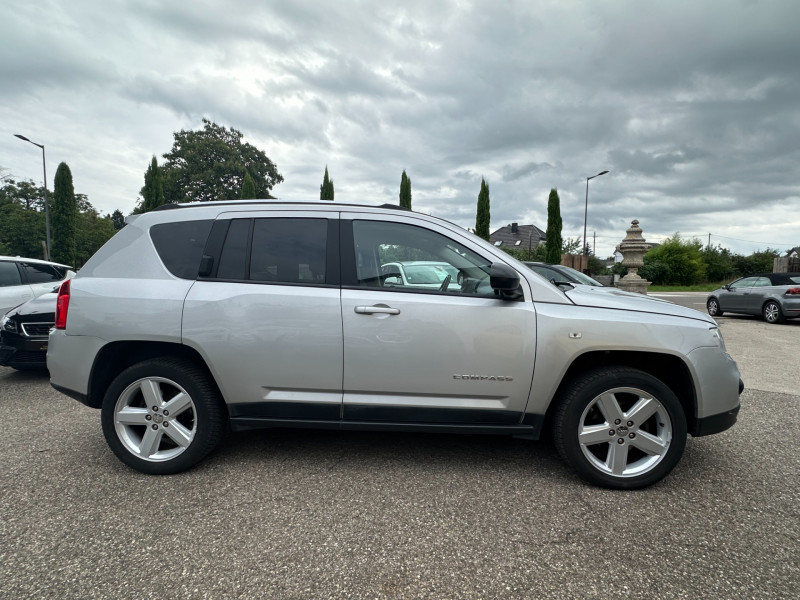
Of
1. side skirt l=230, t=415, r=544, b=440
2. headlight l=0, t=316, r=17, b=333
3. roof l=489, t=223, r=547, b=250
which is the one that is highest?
roof l=489, t=223, r=547, b=250

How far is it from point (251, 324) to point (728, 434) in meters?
3.82

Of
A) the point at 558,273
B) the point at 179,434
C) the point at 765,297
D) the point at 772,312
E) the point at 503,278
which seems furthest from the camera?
the point at 765,297

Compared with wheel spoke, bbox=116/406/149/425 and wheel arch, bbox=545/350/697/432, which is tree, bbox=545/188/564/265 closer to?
wheel arch, bbox=545/350/697/432

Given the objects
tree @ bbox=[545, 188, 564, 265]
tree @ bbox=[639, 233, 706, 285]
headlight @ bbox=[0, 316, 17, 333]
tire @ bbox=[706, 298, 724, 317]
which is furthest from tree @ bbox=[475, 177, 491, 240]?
headlight @ bbox=[0, 316, 17, 333]

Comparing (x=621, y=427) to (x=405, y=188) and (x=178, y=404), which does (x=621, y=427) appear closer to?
(x=178, y=404)

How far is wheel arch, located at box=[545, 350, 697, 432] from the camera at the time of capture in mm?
2596

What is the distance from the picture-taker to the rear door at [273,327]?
255 centimetres

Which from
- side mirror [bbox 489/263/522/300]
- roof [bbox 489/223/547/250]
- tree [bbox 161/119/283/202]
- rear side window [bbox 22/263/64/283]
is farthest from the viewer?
roof [bbox 489/223/547/250]

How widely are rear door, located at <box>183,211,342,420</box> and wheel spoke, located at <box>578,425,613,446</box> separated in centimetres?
147

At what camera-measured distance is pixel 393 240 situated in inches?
109

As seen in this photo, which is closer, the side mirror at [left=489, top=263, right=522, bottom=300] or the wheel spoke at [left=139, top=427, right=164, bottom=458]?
the side mirror at [left=489, top=263, right=522, bottom=300]

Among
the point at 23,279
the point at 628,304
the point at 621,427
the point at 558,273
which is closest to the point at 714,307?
the point at 558,273

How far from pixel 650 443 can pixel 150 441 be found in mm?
3070

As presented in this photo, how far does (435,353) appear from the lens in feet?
8.26
